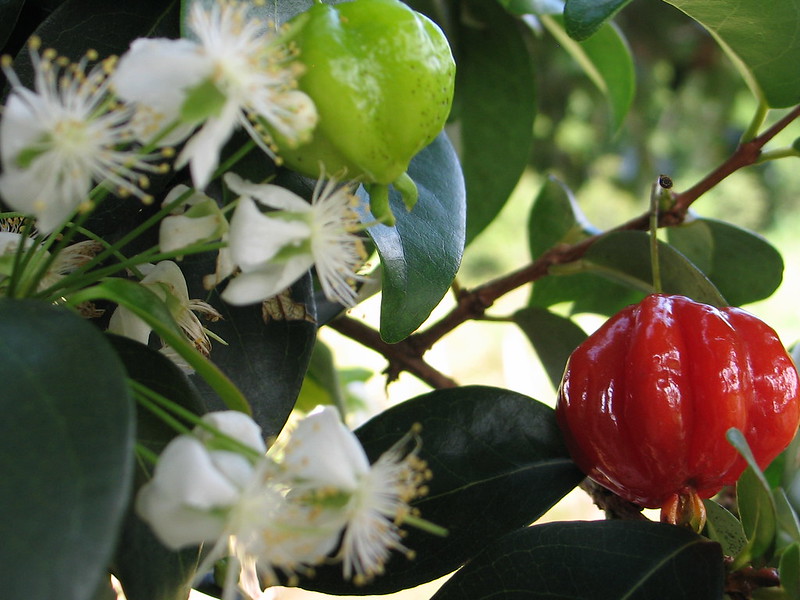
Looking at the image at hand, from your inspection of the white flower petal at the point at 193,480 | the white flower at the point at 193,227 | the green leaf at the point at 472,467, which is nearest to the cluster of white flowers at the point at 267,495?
the white flower petal at the point at 193,480

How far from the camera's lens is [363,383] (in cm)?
116

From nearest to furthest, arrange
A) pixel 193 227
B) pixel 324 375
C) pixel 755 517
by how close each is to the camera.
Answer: pixel 193 227 < pixel 755 517 < pixel 324 375

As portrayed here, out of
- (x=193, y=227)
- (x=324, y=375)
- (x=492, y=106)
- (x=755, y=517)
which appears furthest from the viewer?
(x=492, y=106)

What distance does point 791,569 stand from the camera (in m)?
0.52

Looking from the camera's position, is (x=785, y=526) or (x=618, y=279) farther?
(x=618, y=279)

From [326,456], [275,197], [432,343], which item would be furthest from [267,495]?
[432,343]

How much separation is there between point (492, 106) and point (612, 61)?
16cm

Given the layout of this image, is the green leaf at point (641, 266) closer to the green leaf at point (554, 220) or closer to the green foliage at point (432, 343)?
the green foliage at point (432, 343)

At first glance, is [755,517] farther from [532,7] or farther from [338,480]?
[532,7]

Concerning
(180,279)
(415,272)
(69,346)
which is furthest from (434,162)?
(69,346)

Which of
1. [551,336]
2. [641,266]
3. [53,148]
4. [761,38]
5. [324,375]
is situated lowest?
[324,375]

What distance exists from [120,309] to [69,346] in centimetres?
12

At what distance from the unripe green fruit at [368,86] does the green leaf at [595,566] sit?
10.2 inches

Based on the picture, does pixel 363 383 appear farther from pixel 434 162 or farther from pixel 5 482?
pixel 5 482
